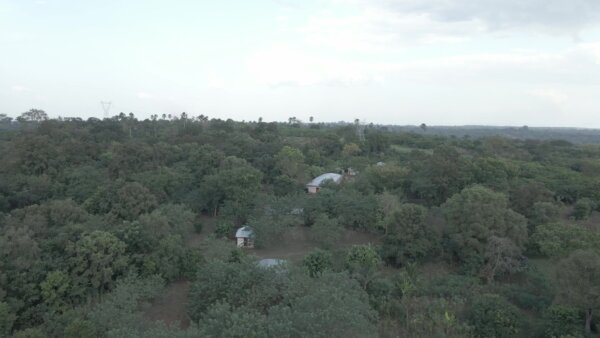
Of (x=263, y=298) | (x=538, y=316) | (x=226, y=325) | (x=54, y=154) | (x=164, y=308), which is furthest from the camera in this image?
(x=54, y=154)

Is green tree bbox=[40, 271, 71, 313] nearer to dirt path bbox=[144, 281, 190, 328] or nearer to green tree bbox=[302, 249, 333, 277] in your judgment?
dirt path bbox=[144, 281, 190, 328]

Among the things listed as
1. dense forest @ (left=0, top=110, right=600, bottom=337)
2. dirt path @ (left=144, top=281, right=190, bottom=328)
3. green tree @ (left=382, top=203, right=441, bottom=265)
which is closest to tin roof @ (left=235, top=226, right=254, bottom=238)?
dense forest @ (left=0, top=110, right=600, bottom=337)

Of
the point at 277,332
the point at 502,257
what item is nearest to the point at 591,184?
the point at 502,257

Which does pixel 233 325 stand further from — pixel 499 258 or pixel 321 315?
pixel 499 258

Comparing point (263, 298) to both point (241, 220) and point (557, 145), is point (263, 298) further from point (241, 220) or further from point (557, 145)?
point (557, 145)

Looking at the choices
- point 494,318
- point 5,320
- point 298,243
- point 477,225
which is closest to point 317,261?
point 298,243

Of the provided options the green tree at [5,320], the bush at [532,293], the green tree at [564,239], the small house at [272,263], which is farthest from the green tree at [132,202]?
the green tree at [564,239]

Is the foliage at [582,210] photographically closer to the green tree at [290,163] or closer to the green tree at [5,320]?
the green tree at [290,163]
